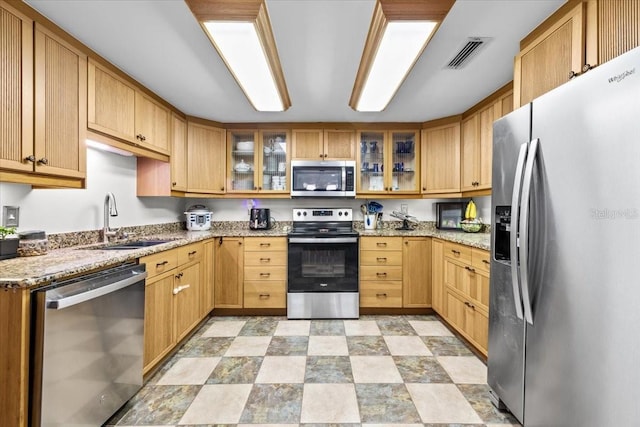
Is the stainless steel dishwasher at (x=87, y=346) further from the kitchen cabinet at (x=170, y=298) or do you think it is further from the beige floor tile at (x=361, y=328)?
the beige floor tile at (x=361, y=328)

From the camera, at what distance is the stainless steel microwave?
3.41m

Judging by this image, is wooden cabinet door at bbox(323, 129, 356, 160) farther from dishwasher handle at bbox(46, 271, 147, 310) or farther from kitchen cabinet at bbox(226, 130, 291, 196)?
dishwasher handle at bbox(46, 271, 147, 310)

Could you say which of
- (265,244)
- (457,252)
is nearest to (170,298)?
(265,244)

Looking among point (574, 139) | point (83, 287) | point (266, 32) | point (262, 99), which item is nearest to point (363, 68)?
point (266, 32)

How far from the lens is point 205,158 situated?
3367 mm

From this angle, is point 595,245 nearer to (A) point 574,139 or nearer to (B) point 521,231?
(B) point 521,231

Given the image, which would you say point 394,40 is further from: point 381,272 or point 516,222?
point 381,272

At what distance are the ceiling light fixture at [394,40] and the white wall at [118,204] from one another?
5.99 ft

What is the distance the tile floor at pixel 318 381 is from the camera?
5.33 feet

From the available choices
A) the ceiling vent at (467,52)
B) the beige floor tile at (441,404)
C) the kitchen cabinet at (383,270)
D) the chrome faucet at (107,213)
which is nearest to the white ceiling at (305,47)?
the ceiling vent at (467,52)

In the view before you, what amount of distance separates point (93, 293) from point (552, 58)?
2718 millimetres

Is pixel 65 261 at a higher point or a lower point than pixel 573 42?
lower

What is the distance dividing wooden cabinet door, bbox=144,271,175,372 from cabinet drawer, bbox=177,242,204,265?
7.2 inches

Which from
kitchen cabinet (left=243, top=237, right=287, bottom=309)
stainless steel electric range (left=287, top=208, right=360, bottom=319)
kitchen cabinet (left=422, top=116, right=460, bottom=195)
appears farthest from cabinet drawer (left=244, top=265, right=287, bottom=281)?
kitchen cabinet (left=422, top=116, right=460, bottom=195)
